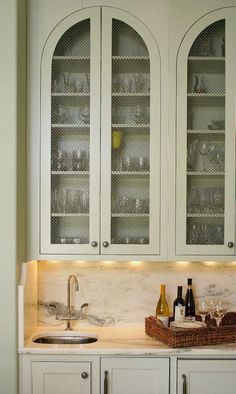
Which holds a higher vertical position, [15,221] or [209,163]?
[209,163]

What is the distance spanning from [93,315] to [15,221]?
90cm

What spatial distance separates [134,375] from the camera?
274cm

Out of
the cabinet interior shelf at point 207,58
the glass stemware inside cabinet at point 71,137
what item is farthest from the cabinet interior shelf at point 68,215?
the cabinet interior shelf at point 207,58

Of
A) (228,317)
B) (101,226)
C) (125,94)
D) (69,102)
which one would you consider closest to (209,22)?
(125,94)

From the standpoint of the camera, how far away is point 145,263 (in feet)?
10.6

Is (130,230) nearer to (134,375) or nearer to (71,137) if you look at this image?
(71,137)

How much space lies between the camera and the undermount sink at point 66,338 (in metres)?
3.06

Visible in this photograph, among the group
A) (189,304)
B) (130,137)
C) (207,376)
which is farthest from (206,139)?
(207,376)

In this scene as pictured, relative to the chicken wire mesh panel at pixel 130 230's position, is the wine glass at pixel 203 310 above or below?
below

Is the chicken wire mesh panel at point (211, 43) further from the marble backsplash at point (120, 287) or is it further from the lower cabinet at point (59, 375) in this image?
the lower cabinet at point (59, 375)

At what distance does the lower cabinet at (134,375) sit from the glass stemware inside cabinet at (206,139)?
2.33 ft

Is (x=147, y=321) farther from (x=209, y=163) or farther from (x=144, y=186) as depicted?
(x=209, y=163)

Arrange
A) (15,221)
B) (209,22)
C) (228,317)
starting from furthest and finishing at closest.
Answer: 1. (228,317)
2. (209,22)
3. (15,221)

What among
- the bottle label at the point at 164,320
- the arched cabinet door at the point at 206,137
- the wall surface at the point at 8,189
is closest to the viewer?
the wall surface at the point at 8,189
